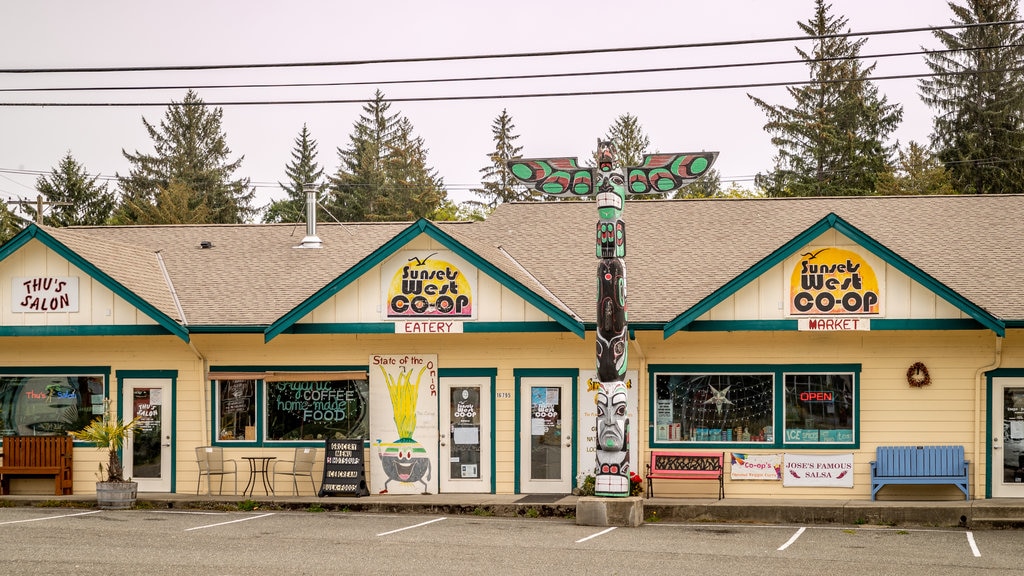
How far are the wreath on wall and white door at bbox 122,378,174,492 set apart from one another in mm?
12552

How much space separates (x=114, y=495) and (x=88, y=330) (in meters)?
3.04

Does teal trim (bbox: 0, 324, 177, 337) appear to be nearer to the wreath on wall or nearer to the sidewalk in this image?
the sidewalk

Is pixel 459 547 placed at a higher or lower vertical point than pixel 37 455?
lower

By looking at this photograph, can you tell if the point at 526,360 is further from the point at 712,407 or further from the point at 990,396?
the point at 990,396

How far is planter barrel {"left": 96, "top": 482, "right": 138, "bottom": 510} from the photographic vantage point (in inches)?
744

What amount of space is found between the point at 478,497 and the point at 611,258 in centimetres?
488

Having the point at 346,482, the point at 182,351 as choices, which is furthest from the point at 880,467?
the point at 182,351

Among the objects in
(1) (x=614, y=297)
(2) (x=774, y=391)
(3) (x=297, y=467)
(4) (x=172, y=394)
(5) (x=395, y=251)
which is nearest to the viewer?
(1) (x=614, y=297)

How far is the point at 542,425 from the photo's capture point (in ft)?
65.7

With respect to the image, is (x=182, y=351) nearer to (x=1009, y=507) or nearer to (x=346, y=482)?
(x=346, y=482)

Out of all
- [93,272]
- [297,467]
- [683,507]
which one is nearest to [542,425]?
[683,507]

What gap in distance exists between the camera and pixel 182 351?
20.8 m

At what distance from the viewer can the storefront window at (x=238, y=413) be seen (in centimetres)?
2067

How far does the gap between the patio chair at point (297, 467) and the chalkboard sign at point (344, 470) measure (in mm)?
365
